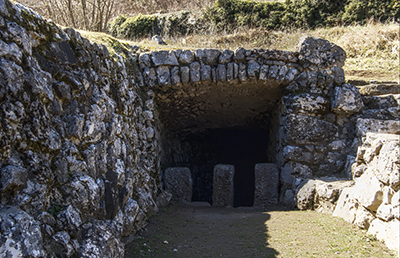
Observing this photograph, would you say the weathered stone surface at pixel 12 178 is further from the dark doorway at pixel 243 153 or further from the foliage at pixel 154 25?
the foliage at pixel 154 25

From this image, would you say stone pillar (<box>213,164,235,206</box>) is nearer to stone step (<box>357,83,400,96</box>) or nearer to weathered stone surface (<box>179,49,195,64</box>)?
weathered stone surface (<box>179,49,195,64</box>)

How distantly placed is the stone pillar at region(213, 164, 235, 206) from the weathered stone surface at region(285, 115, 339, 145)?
141cm

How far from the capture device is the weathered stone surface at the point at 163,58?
18.7 ft

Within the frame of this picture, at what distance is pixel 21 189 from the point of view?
6.91 ft

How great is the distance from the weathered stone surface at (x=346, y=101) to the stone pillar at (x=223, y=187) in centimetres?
230

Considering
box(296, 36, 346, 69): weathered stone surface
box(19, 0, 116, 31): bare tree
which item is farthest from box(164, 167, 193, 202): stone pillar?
box(19, 0, 116, 31): bare tree

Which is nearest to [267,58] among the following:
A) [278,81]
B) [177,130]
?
[278,81]

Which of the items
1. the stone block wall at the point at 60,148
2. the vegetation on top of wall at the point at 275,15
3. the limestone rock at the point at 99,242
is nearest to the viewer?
the stone block wall at the point at 60,148

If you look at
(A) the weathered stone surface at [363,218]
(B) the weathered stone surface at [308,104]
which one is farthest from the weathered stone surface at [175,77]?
(A) the weathered stone surface at [363,218]

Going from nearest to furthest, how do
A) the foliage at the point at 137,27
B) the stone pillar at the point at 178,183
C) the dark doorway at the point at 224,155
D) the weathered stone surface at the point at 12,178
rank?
1. the weathered stone surface at the point at 12,178
2. the stone pillar at the point at 178,183
3. the dark doorway at the point at 224,155
4. the foliage at the point at 137,27

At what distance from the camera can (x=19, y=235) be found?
1909 mm

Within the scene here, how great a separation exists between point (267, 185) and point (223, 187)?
3.00 ft

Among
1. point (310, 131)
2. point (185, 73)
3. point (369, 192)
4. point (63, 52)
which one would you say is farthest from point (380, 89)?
point (63, 52)

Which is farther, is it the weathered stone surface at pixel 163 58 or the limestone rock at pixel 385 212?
the weathered stone surface at pixel 163 58
